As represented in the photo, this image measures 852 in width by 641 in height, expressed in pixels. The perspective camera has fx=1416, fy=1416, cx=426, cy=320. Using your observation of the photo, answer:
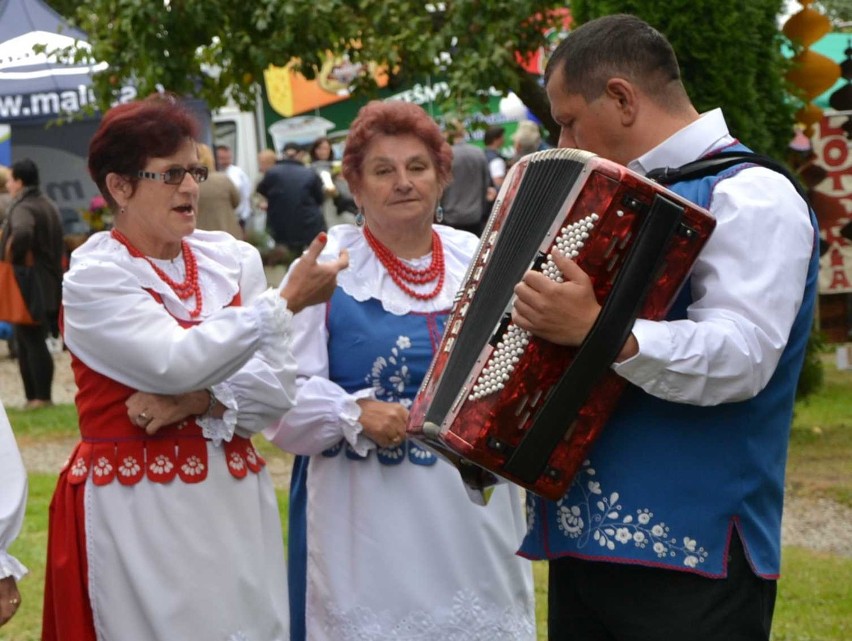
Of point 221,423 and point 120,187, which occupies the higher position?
point 120,187

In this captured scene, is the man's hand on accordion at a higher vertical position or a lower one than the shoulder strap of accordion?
lower

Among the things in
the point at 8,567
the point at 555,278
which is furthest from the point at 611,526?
the point at 8,567

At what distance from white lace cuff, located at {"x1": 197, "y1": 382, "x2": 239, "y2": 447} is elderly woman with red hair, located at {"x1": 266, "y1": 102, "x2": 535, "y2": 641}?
32cm

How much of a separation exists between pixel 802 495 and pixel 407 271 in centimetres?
431

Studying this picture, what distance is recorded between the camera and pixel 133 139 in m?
3.88

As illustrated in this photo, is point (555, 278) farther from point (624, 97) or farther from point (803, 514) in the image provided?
point (803, 514)

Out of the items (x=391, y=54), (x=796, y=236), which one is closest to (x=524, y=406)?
(x=796, y=236)

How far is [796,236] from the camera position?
2998mm

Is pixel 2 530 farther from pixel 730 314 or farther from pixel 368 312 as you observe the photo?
pixel 730 314

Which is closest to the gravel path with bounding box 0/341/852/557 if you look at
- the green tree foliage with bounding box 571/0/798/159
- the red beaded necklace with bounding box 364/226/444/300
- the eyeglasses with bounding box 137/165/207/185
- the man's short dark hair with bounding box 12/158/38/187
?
the green tree foliage with bounding box 571/0/798/159

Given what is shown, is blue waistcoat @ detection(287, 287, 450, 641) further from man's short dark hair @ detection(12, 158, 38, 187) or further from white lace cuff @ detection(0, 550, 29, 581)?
man's short dark hair @ detection(12, 158, 38, 187)

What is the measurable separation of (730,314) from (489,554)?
1.50 meters

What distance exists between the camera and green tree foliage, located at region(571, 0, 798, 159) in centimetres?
762

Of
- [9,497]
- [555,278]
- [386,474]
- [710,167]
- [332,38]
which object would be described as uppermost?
[710,167]
